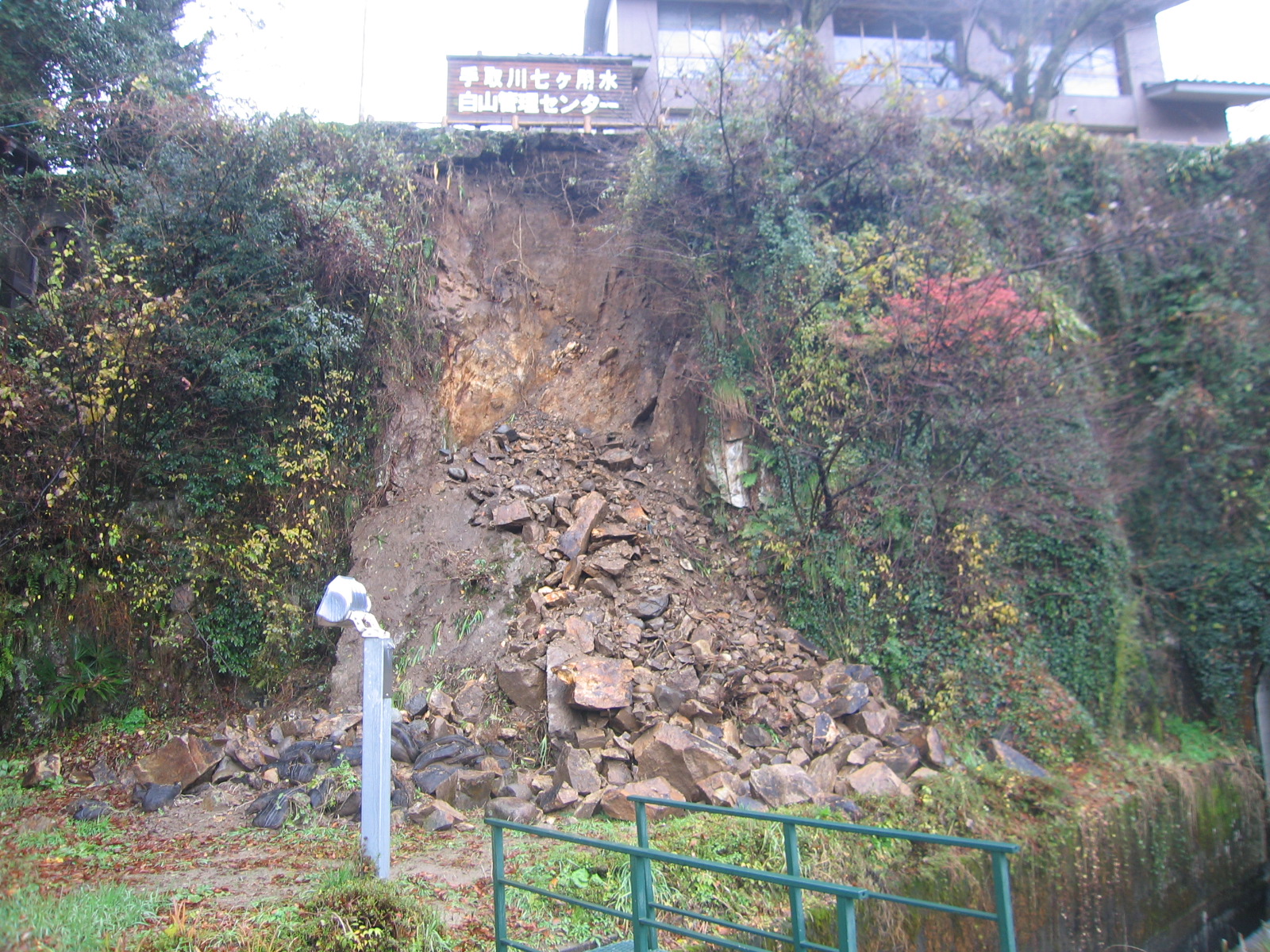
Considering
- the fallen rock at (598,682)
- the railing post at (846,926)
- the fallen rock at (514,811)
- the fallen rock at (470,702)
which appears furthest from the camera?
the fallen rock at (470,702)

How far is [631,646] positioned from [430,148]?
339 inches

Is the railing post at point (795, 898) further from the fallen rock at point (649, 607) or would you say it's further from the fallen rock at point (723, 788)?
the fallen rock at point (649, 607)

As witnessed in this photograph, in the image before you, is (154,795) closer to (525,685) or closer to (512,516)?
(525,685)

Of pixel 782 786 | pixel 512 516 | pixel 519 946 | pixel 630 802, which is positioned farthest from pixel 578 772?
pixel 512 516

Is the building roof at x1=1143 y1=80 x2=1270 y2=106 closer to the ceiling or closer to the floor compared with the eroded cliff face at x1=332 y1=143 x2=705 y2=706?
closer to the ceiling

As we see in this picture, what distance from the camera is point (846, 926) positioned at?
11.8 feet

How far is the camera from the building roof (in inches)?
650

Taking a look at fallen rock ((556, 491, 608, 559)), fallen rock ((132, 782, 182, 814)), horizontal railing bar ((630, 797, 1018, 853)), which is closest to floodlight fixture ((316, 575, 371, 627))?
horizontal railing bar ((630, 797, 1018, 853))

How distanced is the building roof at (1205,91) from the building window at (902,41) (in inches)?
173

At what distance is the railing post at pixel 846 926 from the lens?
3.55 meters

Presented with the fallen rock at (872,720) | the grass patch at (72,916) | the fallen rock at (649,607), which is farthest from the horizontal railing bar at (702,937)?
the fallen rock at (649,607)

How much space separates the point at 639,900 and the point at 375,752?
190 cm

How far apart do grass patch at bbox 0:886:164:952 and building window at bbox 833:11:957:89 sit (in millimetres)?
16893

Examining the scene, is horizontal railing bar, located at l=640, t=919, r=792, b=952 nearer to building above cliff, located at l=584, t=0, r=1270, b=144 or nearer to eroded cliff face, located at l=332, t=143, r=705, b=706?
eroded cliff face, located at l=332, t=143, r=705, b=706
